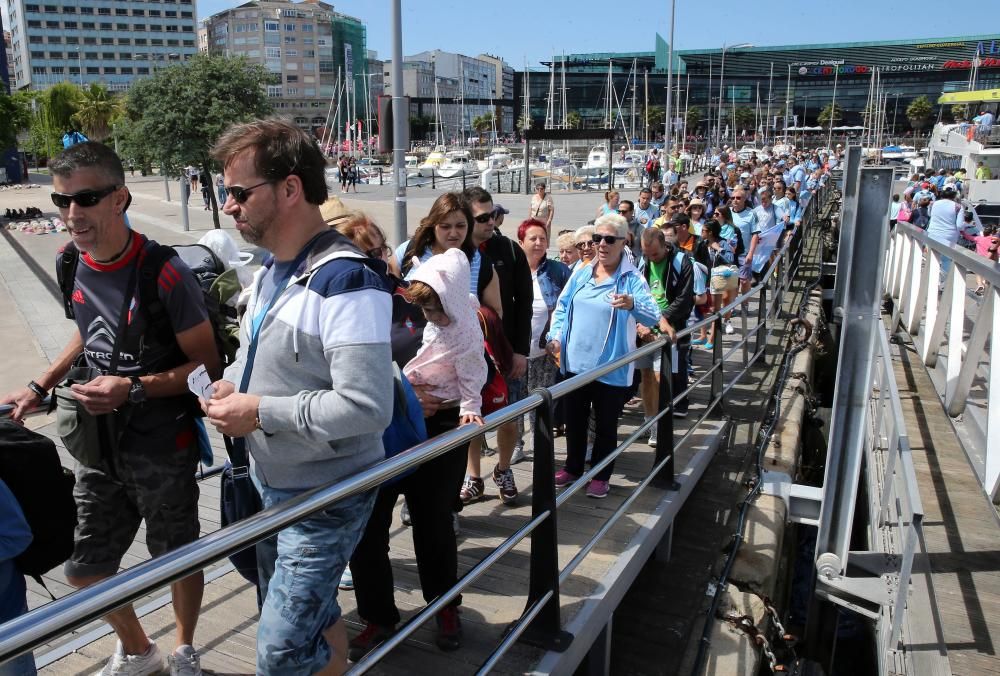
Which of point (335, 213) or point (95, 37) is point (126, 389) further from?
point (95, 37)

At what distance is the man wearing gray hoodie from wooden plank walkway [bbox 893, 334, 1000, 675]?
9.41 feet

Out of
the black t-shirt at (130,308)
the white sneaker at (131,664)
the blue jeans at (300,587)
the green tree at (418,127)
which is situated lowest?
the white sneaker at (131,664)

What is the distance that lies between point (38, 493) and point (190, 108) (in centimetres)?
1952

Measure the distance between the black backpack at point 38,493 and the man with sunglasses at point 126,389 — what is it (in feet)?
1.10

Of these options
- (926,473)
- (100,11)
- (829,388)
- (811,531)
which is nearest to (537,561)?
(926,473)

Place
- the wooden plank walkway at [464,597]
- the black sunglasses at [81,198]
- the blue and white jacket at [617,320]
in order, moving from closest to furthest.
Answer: the black sunglasses at [81,198], the wooden plank walkway at [464,597], the blue and white jacket at [617,320]

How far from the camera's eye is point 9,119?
35938 millimetres

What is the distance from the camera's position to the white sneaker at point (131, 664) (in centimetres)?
281

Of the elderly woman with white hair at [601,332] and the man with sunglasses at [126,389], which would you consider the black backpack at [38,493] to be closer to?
the man with sunglasses at [126,389]

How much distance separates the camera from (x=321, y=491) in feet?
6.19

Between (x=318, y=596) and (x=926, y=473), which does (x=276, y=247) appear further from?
(x=926, y=473)

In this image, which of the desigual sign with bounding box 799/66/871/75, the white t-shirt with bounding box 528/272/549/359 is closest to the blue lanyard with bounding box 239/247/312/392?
the white t-shirt with bounding box 528/272/549/359

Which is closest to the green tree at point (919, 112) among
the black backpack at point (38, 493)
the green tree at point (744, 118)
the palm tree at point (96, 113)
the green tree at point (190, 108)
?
the green tree at point (744, 118)

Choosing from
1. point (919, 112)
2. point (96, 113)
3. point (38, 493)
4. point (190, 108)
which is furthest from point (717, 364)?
point (919, 112)
